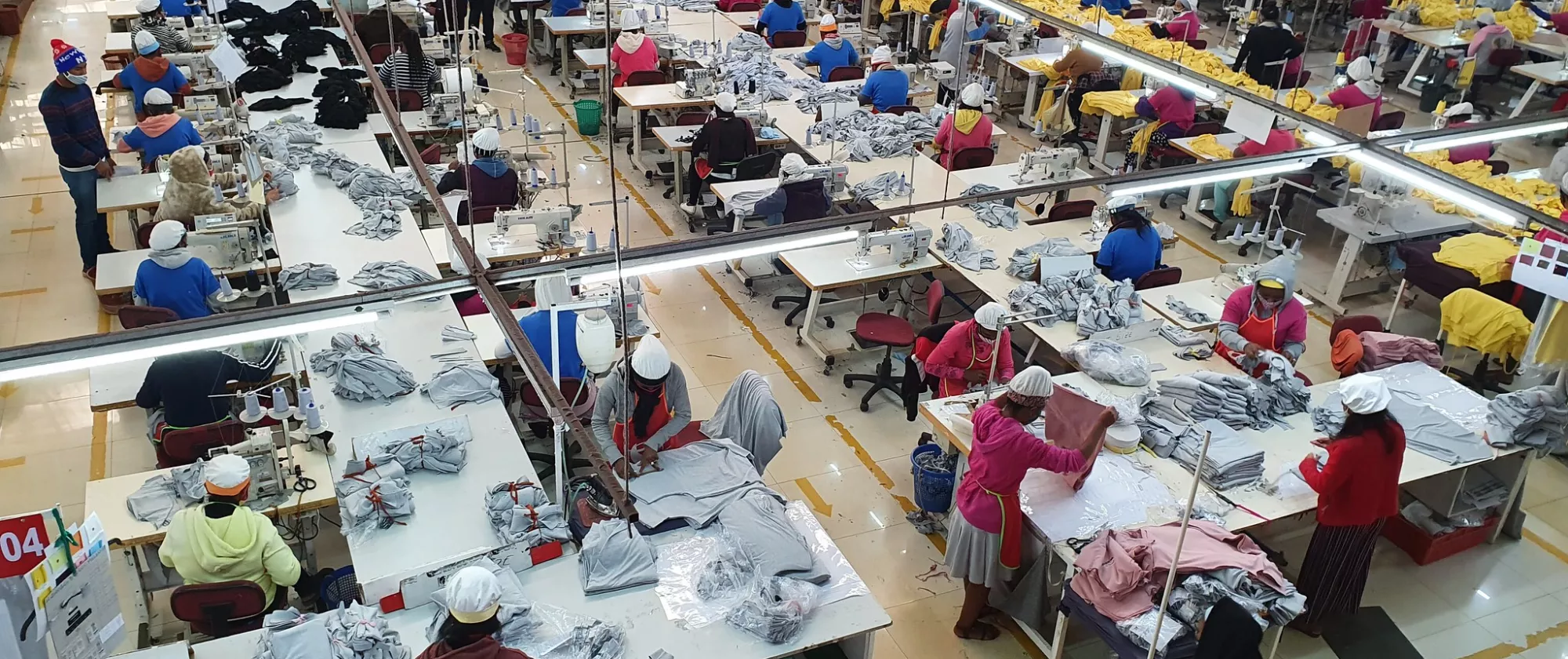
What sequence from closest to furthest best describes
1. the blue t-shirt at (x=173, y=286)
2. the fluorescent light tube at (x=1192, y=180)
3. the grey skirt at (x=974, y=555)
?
1. the grey skirt at (x=974, y=555)
2. the fluorescent light tube at (x=1192, y=180)
3. the blue t-shirt at (x=173, y=286)

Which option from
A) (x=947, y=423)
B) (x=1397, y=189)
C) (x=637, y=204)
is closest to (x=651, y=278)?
(x=637, y=204)

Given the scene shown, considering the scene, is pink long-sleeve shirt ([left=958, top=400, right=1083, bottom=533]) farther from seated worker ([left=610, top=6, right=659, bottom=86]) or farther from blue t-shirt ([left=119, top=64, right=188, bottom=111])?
blue t-shirt ([left=119, top=64, right=188, bottom=111])

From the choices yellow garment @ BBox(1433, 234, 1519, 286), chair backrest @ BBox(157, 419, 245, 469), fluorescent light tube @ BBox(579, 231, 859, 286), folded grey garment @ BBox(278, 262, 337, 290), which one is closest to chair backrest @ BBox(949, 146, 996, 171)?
yellow garment @ BBox(1433, 234, 1519, 286)

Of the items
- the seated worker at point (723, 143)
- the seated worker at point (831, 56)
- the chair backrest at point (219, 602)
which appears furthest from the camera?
the seated worker at point (831, 56)

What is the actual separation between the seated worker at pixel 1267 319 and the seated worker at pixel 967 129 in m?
3.49

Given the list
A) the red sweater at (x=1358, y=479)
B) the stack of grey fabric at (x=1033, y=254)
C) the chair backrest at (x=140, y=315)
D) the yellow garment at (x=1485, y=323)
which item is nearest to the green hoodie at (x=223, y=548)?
the chair backrest at (x=140, y=315)

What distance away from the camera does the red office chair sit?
831 centimetres

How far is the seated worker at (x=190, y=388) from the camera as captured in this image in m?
6.44

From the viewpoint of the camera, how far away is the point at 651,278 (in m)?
10.3

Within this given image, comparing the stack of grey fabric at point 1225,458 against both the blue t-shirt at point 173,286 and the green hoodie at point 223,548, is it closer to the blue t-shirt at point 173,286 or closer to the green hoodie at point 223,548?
the green hoodie at point 223,548

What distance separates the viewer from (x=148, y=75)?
1047 centimetres

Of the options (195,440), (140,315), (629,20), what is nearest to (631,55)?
(629,20)

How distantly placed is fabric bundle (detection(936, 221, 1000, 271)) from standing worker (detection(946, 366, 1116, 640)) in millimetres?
2708

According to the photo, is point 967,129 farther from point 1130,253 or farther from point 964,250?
point 1130,253
